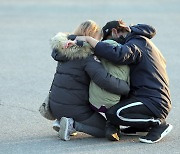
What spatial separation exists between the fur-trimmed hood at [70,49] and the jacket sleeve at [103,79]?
0.24 feet

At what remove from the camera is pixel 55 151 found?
5.57 m

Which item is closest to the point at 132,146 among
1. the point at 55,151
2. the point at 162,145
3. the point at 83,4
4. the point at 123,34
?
the point at 162,145

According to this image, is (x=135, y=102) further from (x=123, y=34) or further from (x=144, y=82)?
(x=123, y=34)

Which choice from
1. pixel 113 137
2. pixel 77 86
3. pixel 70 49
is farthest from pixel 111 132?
pixel 70 49

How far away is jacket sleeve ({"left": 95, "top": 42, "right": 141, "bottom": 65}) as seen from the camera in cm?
573

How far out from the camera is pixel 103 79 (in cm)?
579

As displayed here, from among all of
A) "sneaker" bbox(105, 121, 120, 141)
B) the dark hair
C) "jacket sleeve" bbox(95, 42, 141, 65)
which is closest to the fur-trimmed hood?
"jacket sleeve" bbox(95, 42, 141, 65)

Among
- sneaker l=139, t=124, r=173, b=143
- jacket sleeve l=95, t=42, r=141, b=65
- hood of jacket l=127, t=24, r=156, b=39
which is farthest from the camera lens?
hood of jacket l=127, t=24, r=156, b=39

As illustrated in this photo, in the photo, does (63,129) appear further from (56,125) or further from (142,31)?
(142,31)

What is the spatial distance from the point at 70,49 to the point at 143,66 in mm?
686

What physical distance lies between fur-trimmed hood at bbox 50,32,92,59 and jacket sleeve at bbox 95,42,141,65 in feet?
0.35

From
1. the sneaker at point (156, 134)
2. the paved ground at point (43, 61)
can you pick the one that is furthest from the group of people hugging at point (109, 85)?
the paved ground at point (43, 61)

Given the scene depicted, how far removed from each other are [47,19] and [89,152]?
9762 mm

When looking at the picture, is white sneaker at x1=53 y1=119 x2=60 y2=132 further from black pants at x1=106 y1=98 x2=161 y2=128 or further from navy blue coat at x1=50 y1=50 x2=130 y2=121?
black pants at x1=106 y1=98 x2=161 y2=128
